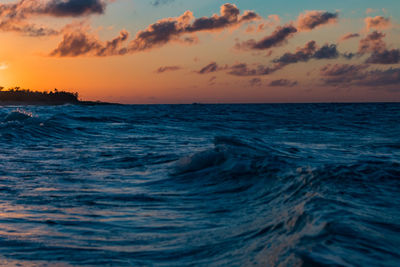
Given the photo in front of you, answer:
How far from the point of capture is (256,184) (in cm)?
795

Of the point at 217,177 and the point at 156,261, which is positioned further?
the point at 217,177

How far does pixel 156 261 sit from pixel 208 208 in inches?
92.4

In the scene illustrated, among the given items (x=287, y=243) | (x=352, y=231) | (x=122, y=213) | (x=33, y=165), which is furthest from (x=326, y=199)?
(x=33, y=165)

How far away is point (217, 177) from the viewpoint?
8.80m

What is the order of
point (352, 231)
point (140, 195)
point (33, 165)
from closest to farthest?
1. point (352, 231)
2. point (140, 195)
3. point (33, 165)

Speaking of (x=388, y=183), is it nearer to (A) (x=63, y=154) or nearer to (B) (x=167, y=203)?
(B) (x=167, y=203)

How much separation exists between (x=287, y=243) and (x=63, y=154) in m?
9.86

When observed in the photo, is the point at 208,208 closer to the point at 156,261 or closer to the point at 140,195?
the point at 140,195

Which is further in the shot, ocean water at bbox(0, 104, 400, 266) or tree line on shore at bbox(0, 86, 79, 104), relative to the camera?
tree line on shore at bbox(0, 86, 79, 104)

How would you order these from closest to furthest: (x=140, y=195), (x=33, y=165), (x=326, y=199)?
(x=326, y=199) → (x=140, y=195) → (x=33, y=165)

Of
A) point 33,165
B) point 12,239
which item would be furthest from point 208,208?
point 33,165

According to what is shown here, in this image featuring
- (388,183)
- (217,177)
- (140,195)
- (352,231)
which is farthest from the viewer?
(217,177)

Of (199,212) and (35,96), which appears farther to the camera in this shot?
(35,96)

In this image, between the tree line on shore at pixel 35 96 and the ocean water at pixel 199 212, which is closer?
the ocean water at pixel 199 212
